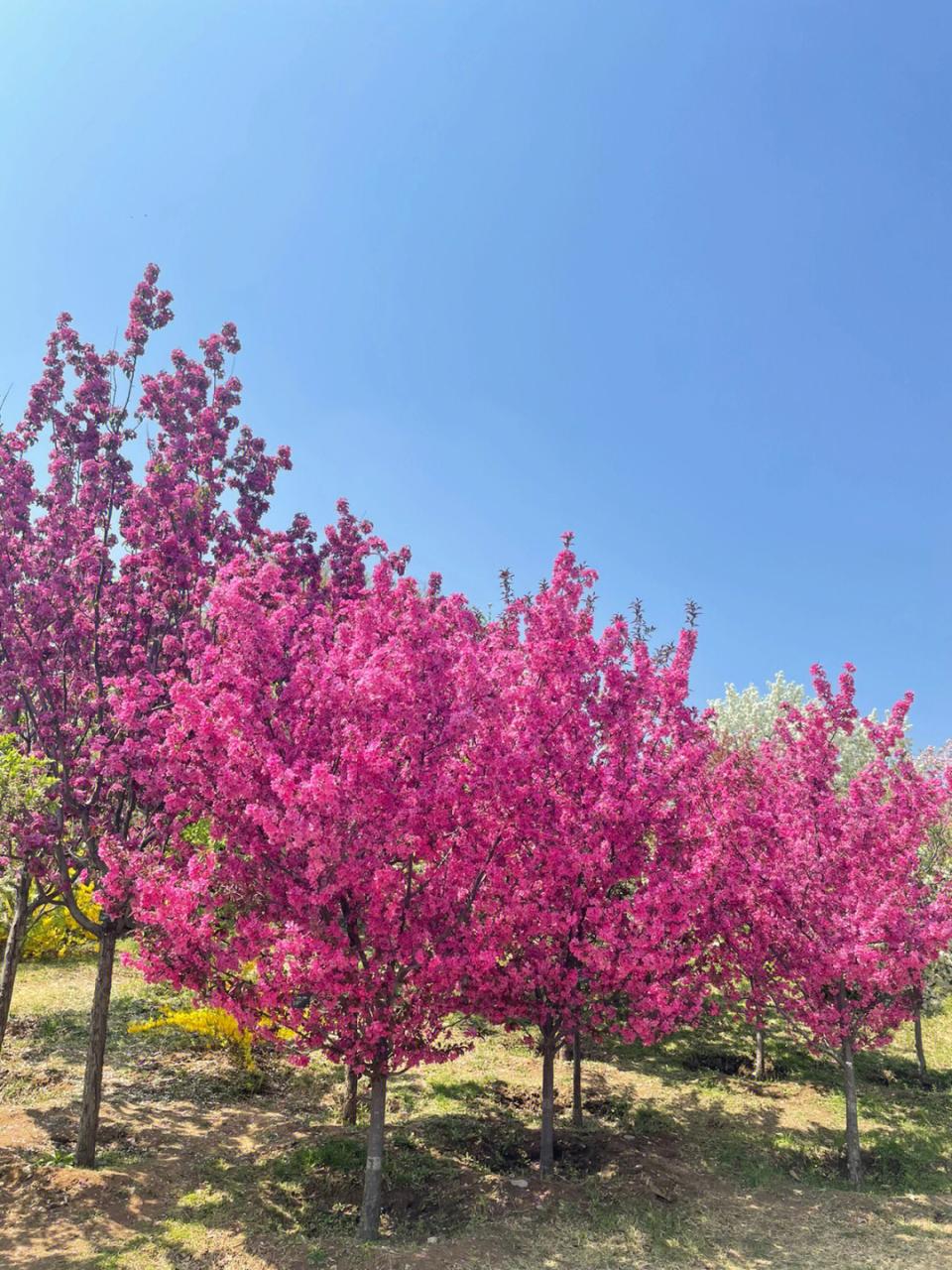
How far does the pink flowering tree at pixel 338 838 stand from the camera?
8016 millimetres

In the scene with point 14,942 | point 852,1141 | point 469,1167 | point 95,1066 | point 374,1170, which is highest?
point 14,942

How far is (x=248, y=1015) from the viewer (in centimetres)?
827

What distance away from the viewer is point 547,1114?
34.4 feet

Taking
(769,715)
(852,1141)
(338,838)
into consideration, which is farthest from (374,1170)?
(769,715)

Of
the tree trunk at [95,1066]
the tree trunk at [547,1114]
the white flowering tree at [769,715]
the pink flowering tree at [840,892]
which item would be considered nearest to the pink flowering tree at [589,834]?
the tree trunk at [547,1114]

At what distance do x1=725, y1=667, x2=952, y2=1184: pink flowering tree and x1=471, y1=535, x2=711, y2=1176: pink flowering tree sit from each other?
150cm

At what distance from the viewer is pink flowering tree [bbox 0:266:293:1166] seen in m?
10.5

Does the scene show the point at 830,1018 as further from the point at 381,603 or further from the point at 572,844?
the point at 381,603

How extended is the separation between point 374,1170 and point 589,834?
4444mm

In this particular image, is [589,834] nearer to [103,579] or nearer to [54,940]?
[103,579]

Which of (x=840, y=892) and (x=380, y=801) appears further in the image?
(x=840, y=892)

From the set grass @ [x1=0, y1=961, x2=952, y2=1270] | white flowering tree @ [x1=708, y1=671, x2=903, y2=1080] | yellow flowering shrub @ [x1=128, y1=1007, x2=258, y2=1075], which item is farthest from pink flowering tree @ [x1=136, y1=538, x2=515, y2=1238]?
white flowering tree @ [x1=708, y1=671, x2=903, y2=1080]

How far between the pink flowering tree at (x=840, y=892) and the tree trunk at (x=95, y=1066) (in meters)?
8.68

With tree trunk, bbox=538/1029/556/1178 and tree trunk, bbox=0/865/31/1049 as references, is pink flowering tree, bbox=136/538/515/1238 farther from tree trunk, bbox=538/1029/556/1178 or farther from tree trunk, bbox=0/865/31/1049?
tree trunk, bbox=0/865/31/1049
